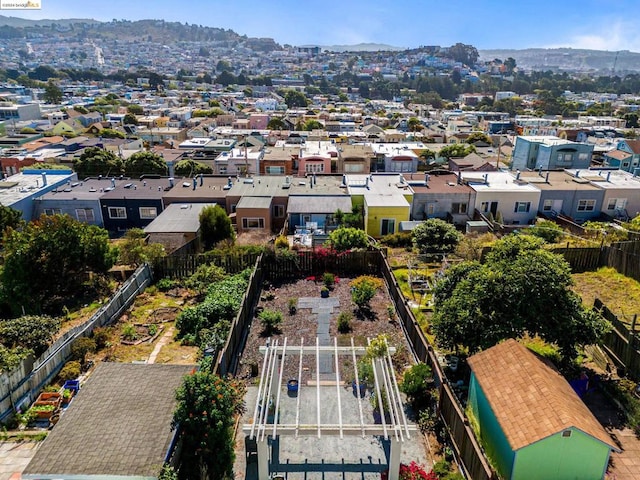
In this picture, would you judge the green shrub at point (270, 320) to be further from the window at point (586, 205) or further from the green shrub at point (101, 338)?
the window at point (586, 205)

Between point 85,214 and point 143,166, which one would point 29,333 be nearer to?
point 85,214

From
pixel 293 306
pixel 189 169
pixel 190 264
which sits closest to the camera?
pixel 293 306

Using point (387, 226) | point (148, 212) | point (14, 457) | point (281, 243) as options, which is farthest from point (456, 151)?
point (14, 457)

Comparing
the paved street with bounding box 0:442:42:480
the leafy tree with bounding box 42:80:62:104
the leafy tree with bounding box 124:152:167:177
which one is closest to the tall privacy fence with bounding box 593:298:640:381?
the paved street with bounding box 0:442:42:480

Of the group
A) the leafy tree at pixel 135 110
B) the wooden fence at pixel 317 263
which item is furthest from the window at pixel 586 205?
the leafy tree at pixel 135 110

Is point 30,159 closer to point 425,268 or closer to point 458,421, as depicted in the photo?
point 425,268

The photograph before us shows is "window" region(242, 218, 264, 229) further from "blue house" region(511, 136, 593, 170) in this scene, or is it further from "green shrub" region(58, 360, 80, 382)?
"blue house" region(511, 136, 593, 170)
